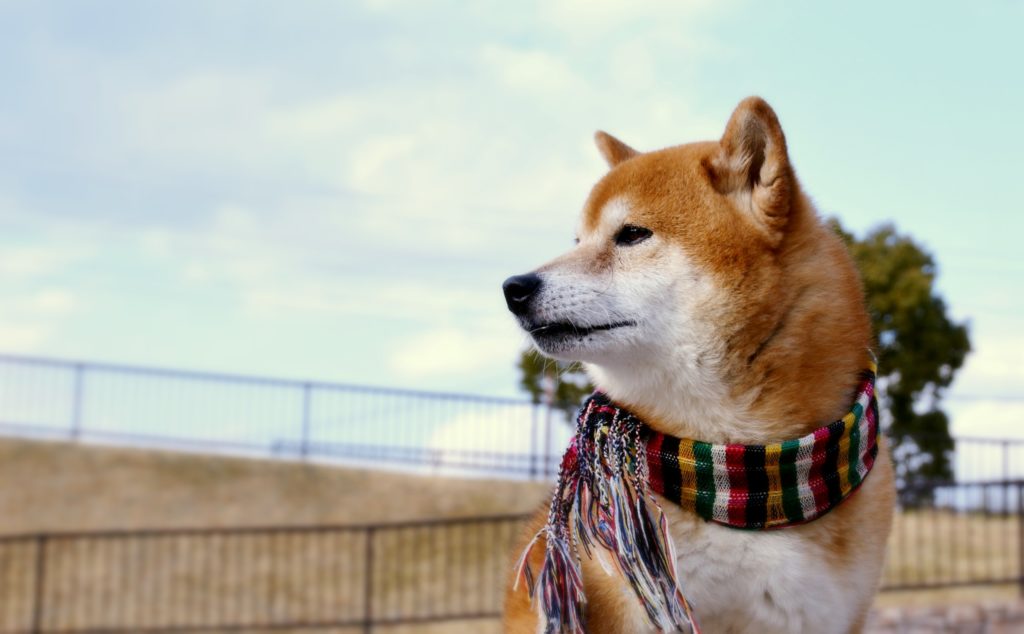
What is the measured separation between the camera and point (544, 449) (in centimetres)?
1927

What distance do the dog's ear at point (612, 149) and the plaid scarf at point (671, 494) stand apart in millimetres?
1009

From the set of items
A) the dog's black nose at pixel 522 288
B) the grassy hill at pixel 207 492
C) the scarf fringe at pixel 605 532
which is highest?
the dog's black nose at pixel 522 288

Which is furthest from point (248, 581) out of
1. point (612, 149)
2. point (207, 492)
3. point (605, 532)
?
point (605, 532)

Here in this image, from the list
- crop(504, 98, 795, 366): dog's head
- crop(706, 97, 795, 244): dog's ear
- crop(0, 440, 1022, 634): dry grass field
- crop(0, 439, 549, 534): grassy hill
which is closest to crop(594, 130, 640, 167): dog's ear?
crop(504, 98, 795, 366): dog's head

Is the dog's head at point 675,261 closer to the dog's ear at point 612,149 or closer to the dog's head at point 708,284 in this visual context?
the dog's head at point 708,284

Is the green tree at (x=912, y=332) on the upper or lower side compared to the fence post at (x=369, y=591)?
upper

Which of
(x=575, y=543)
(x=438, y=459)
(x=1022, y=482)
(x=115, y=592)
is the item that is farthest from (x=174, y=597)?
(x=575, y=543)

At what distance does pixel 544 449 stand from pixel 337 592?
584 centimetres

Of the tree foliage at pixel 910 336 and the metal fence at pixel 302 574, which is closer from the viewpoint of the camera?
the metal fence at pixel 302 574

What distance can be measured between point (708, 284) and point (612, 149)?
3.08 feet

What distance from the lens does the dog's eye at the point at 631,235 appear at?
10.5 feet

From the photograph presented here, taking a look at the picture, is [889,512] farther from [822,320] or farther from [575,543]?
[575,543]

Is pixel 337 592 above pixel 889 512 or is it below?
below

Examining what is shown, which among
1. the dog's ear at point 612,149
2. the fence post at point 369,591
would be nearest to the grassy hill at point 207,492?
the fence post at point 369,591
